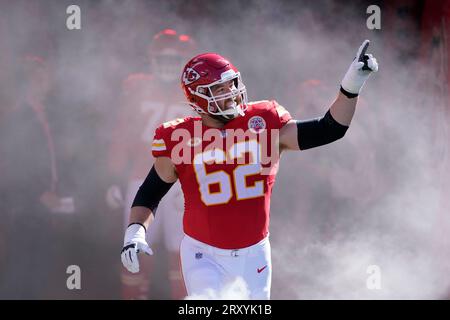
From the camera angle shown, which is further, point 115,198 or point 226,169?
point 115,198

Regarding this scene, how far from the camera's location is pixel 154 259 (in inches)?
244

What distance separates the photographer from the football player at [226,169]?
Result: 13.1 feet

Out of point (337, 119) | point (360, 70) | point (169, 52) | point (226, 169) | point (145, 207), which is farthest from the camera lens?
point (169, 52)

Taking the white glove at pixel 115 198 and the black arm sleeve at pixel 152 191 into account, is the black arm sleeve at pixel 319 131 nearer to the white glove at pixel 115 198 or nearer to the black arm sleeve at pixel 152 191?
the black arm sleeve at pixel 152 191

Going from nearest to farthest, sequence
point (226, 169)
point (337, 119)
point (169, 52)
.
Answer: point (337, 119)
point (226, 169)
point (169, 52)

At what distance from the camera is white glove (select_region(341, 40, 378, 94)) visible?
3.76 m

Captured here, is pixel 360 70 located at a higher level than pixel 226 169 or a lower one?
higher

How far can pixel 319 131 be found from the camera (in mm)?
3977

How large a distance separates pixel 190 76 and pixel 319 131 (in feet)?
2.15

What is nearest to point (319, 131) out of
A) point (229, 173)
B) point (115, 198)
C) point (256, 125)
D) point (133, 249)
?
A: point (256, 125)

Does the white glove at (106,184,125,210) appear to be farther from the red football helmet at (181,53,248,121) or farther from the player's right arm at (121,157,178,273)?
the red football helmet at (181,53,248,121)

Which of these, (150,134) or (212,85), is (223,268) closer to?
(212,85)

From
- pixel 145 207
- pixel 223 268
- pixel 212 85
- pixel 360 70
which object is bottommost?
pixel 223 268

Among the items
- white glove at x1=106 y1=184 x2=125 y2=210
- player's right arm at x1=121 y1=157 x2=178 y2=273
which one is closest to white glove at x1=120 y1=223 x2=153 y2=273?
player's right arm at x1=121 y1=157 x2=178 y2=273
